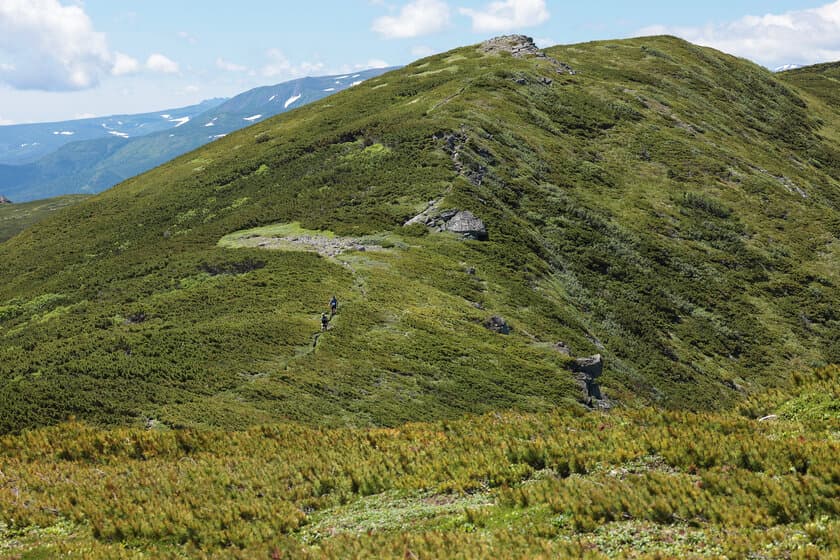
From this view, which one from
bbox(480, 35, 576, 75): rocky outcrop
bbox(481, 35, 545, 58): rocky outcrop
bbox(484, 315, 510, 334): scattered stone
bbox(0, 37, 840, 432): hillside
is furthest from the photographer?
bbox(481, 35, 545, 58): rocky outcrop

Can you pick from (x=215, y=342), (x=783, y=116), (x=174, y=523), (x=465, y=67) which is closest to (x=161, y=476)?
(x=174, y=523)

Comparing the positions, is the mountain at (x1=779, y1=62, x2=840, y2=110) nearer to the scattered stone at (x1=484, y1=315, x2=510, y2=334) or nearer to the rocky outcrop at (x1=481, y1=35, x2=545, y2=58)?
the rocky outcrop at (x1=481, y1=35, x2=545, y2=58)

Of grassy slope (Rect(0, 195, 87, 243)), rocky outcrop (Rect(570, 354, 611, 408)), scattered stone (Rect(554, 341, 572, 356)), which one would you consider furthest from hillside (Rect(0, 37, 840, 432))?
grassy slope (Rect(0, 195, 87, 243))

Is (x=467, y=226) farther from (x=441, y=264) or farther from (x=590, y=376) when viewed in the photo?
(x=590, y=376)

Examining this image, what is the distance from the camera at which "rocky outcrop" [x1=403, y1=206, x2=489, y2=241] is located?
161ft

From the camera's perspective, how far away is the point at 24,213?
16738cm

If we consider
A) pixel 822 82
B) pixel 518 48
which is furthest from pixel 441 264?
pixel 822 82

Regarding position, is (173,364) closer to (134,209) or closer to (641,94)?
(134,209)

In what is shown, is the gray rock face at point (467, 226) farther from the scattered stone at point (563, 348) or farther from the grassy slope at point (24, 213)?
the grassy slope at point (24, 213)

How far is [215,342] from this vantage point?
30.9m

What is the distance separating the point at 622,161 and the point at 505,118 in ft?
53.9

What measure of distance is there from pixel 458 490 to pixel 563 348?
952 inches

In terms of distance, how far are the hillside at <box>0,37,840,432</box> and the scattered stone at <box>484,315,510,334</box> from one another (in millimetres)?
611

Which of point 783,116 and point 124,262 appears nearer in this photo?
point 124,262
